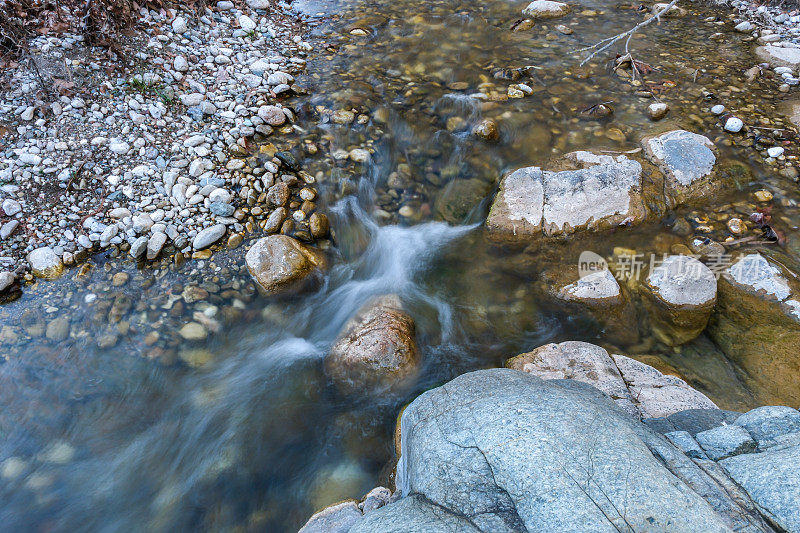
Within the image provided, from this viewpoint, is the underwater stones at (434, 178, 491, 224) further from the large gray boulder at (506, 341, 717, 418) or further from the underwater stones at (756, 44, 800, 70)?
the underwater stones at (756, 44, 800, 70)

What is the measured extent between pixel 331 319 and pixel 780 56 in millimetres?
8618

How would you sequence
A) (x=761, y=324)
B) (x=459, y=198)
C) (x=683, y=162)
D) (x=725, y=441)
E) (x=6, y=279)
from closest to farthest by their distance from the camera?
(x=725, y=441), (x=761, y=324), (x=6, y=279), (x=683, y=162), (x=459, y=198)

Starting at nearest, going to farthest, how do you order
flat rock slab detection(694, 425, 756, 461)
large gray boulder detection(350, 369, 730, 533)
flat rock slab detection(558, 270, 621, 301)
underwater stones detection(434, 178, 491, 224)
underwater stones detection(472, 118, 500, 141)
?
large gray boulder detection(350, 369, 730, 533), flat rock slab detection(694, 425, 756, 461), flat rock slab detection(558, 270, 621, 301), underwater stones detection(434, 178, 491, 224), underwater stones detection(472, 118, 500, 141)

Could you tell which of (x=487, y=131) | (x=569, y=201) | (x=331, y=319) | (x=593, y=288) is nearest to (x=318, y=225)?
(x=331, y=319)

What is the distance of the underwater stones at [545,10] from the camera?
8719mm

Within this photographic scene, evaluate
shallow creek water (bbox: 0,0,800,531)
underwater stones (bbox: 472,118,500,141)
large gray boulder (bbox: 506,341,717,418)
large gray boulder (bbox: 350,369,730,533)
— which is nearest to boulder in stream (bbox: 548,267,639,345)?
shallow creek water (bbox: 0,0,800,531)

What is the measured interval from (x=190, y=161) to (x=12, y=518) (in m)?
3.98

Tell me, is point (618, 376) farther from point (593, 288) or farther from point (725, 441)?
point (725, 441)

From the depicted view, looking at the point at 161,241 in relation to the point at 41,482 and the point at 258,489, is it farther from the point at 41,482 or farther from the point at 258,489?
the point at 258,489

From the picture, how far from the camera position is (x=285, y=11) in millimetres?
8641

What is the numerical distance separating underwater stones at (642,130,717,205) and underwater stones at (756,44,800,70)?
3.07 m

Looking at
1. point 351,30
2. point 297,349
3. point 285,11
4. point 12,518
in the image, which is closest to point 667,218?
point 297,349

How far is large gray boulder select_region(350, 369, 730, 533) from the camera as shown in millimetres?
2043

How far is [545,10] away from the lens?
28.6 ft
